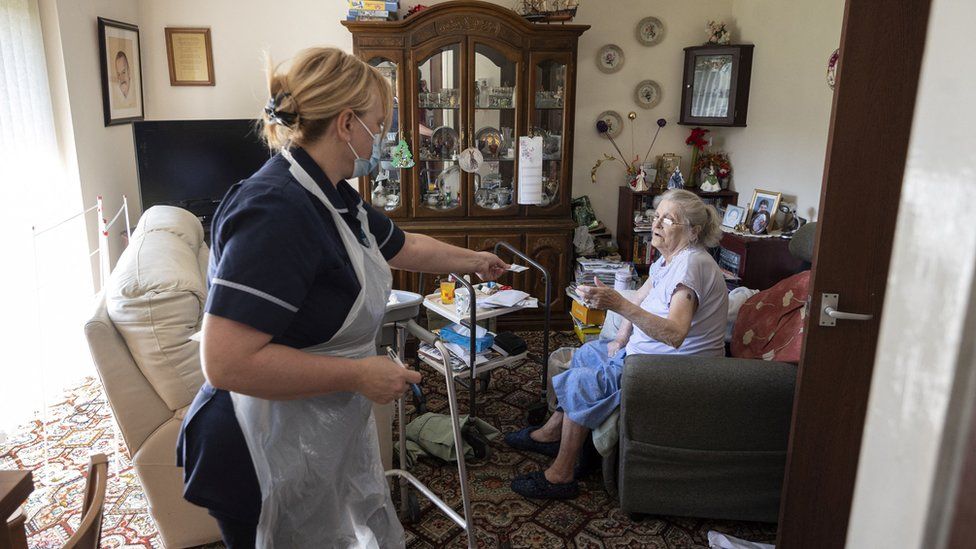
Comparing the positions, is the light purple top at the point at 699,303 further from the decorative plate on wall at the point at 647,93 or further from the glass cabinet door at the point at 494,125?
the decorative plate on wall at the point at 647,93

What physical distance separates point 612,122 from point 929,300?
450 cm

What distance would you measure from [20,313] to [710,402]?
3049mm

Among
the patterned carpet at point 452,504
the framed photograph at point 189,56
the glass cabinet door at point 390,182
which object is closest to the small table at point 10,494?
the patterned carpet at point 452,504

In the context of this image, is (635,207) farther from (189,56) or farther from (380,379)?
(380,379)

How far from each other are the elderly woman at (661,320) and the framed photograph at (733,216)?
5.40ft

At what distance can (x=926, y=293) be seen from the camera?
27 cm

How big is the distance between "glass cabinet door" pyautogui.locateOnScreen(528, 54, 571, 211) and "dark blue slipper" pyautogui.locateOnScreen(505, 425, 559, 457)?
173 cm

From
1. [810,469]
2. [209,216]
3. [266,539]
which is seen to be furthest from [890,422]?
[209,216]

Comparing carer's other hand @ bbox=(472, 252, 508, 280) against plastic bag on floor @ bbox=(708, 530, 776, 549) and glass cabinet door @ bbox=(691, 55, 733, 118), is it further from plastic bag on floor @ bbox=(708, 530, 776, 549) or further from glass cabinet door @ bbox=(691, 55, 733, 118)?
glass cabinet door @ bbox=(691, 55, 733, 118)

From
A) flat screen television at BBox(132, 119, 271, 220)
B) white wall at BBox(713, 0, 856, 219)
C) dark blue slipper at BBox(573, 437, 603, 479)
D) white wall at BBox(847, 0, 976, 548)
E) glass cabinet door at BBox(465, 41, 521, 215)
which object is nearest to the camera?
white wall at BBox(847, 0, 976, 548)

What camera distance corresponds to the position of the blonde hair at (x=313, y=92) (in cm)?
131

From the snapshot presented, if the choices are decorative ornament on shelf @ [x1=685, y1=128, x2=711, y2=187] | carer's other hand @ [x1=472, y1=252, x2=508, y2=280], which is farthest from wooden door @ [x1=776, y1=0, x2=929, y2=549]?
decorative ornament on shelf @ [x1=685, y1=128, x2=711, y2=187]

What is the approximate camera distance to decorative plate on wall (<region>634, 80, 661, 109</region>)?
4547mm

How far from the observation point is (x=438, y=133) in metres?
4.11
